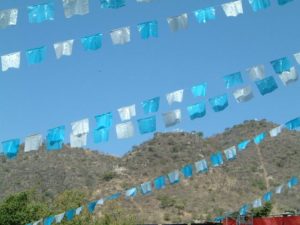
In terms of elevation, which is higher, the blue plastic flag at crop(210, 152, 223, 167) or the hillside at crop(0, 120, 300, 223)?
the hillside at crop(0, 120, 300, 223)

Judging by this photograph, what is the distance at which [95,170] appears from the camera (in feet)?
258

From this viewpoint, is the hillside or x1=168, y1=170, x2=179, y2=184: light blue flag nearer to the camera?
x1=168, y1=170, x2=179, y2=184: light blue flag

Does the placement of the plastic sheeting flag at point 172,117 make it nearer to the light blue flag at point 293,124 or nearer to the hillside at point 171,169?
the light blue flag at point 293,124

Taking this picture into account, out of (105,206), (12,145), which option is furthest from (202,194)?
(12,145)

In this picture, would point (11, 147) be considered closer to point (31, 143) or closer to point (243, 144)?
point (31, 143)

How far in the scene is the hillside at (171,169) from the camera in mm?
59531

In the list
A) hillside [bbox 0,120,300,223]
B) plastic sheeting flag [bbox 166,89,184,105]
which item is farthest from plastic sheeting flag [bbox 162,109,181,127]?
hillside [bbox 0,120,300,223]

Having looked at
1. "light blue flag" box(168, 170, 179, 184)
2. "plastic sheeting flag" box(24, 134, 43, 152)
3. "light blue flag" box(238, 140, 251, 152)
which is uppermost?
"plastic sheeting flag" box(24, 134, 43, 152)

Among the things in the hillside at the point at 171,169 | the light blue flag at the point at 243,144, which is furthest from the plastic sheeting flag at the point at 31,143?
the hillside at the point at 171,169

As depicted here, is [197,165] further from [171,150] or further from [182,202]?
[171,150]

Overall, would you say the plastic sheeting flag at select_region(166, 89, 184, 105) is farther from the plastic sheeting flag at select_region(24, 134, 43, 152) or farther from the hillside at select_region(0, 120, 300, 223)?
the hillside at select_region(0, 120, 300, 223)

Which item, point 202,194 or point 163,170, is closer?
point 202,194

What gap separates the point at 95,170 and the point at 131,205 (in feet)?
63.7

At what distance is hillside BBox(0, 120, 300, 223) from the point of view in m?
59.5
